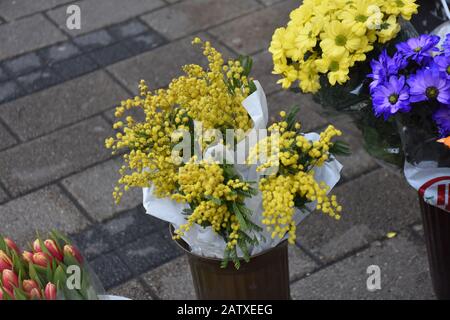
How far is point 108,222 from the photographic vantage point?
405cm

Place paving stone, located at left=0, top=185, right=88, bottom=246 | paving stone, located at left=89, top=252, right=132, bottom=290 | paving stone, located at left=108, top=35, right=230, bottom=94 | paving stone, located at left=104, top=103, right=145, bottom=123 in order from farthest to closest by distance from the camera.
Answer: paving stone, located at left=108, top=35, right=230, bottom=94 < paving stone, located at left=104, top=103, right=145, bottom=123 < paving stone, located at left=0, top=185, right=88, bottom=246 < paving stone, located at left=89, top=252, right=132, bottom=290

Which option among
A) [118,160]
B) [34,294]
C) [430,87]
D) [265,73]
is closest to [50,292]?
[34,294]

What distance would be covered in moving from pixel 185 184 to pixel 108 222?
1730mm

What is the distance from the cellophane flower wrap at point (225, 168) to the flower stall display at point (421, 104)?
205 millimetres

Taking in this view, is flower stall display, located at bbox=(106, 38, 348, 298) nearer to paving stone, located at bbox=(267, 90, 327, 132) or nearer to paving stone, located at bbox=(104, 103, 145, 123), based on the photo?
paving stone, located at bbox=(267, 90, 327, 132)

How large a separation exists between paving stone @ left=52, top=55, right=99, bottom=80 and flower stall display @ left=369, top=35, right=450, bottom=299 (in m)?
2.79

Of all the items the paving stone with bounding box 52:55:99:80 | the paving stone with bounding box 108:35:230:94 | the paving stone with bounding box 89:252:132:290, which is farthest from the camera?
the paving stone with bounding box 52:55:99:80

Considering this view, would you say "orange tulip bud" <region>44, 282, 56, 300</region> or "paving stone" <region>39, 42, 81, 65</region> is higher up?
"orange tulip bud" <region>44, 282, 56, 300</region>

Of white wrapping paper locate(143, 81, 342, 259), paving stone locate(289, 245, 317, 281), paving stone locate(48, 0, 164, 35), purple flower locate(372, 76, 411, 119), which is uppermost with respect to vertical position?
purple flower locate(372, 76, 411, 119)

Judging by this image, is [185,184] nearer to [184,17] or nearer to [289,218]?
[289,218]

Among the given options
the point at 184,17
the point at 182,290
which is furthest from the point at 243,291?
the point at 184,17

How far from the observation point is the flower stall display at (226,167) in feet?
7.77

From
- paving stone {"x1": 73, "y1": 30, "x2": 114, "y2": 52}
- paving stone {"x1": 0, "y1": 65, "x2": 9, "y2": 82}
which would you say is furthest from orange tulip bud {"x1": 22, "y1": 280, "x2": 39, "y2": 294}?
paving stone {"x1": 73, "y1": 30, "x2": 114, "y2": 52}

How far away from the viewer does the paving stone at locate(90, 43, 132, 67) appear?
5180 millimetres
